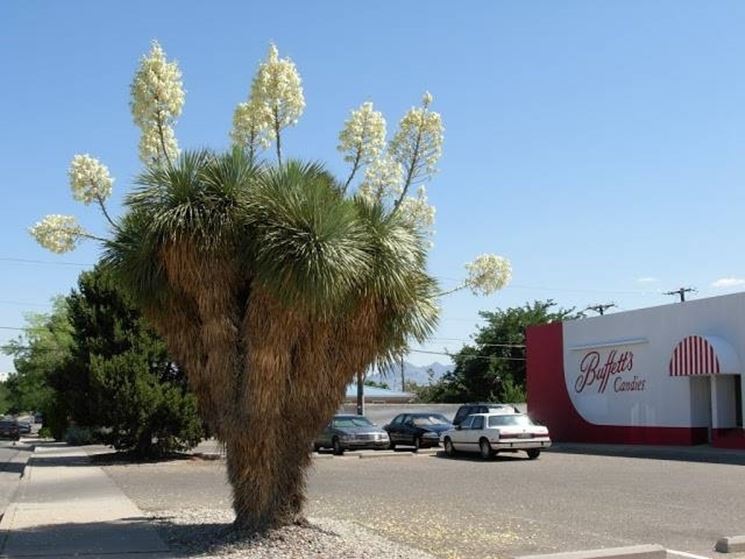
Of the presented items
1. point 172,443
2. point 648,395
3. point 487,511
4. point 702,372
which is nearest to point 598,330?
point 648,395

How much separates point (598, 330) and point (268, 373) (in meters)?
27.7

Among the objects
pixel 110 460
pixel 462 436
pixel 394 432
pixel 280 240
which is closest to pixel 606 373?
pixel 394 432

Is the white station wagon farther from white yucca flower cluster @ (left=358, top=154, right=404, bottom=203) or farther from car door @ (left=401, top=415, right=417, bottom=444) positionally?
white yucca flower cluster @ (left=358, top=154, right=404, bottom=203)

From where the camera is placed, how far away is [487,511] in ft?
47.7

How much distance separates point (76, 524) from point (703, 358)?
22.8 meters

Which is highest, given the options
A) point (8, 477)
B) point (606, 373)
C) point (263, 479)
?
point (606, 373)

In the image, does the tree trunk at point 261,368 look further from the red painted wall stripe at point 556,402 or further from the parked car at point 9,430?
the parked car at point 9,430

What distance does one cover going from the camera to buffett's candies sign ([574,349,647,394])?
113 ft

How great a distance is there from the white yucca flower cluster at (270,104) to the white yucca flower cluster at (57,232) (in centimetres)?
268

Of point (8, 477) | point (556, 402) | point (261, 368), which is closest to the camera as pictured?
point (261, 368)

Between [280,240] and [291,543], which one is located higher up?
[280,240]

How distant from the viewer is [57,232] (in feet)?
42.4

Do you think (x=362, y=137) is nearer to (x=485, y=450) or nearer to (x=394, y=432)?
(x=485, y=450)

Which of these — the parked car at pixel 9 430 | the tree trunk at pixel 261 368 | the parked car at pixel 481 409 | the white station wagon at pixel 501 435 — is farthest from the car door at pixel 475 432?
the parked car at pixel 9 430
